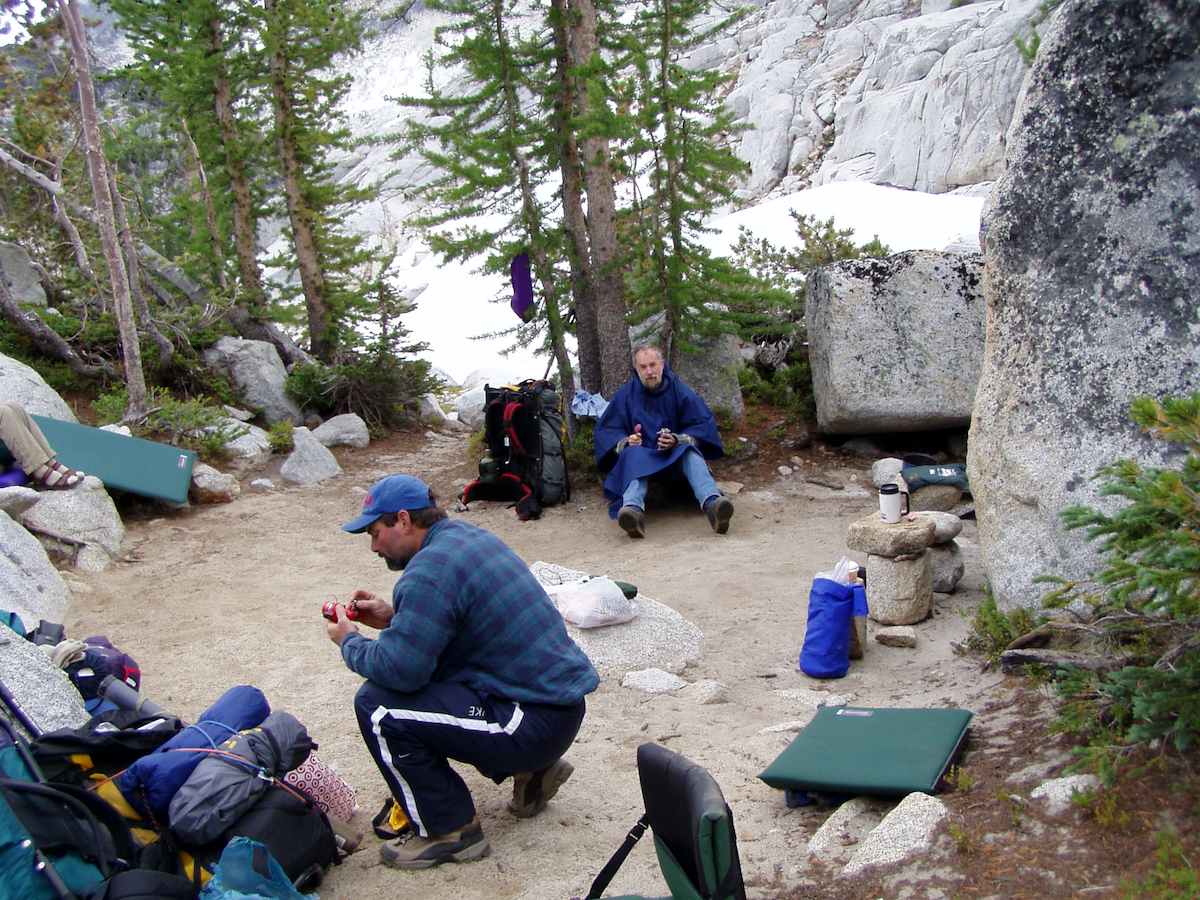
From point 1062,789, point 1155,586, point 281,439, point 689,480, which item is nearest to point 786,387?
point 689,480

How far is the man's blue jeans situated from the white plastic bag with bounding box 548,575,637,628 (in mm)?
2303

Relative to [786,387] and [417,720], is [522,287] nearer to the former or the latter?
[786,387]

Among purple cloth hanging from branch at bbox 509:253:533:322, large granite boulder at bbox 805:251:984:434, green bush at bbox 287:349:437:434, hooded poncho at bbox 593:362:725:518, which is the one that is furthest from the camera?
green bush at bbox 287:349:437:434

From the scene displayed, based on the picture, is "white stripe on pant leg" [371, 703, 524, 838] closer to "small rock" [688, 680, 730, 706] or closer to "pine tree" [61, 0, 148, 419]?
"small rock" [688, 680, 730, 706]

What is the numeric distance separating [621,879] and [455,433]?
999 centimetres

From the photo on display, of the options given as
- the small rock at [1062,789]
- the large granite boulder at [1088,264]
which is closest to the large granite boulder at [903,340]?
the large granite boulder at [1088,264]

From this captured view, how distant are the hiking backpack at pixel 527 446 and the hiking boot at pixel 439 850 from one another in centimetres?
548

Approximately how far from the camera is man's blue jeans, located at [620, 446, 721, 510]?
24.7 ft

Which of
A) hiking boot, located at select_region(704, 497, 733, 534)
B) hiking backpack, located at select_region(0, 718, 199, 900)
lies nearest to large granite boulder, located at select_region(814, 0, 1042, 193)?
hiking boot, located at select_region(704, 497, 733, 534)

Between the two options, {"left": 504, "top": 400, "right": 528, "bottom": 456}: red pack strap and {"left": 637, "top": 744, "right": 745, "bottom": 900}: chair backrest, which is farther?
{"left": 504, "top": 400, "right": 528, "bottom": 456}: red pack strap

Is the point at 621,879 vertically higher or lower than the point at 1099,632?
lower

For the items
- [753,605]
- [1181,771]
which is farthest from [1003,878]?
[753,605]

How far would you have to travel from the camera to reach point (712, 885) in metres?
1.82

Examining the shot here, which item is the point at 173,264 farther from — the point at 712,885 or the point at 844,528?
the point at 712,885
